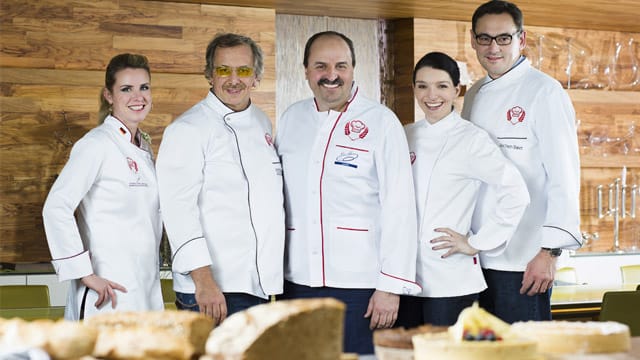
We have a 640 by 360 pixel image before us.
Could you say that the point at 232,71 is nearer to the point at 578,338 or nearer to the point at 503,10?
the point at 503,10

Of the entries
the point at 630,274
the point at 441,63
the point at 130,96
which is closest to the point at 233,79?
the point at 130,96

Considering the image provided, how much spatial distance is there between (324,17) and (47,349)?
4.31 metres

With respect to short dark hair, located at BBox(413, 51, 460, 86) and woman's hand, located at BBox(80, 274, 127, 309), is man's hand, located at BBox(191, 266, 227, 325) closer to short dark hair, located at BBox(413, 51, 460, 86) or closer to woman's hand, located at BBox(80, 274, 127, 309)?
woman's hand, located at BBox(80, 274, 127, 309)

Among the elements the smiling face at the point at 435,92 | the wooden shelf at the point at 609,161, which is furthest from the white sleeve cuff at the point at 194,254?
the wooden shelf at the point at 609,161

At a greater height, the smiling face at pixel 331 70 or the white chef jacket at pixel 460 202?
the smiling face at pixel 331 70

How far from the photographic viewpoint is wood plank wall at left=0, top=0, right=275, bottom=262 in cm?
448

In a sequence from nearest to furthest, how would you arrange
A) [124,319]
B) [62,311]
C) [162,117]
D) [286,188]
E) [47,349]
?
[47,349] < [124,319] < [286,188] < [62,311] < [162,117]

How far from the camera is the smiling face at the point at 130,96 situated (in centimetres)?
258

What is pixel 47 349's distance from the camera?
1.15 m

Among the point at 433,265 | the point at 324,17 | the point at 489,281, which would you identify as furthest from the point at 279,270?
the point at 324,17

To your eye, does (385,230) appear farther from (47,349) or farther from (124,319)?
(47,349)

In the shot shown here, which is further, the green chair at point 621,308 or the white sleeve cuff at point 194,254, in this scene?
the green chair at point 621,308

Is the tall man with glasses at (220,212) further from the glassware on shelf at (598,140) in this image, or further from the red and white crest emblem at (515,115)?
the glassware on shelf at (598,140)

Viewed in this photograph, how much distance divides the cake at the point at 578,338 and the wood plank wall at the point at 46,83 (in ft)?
11.5
